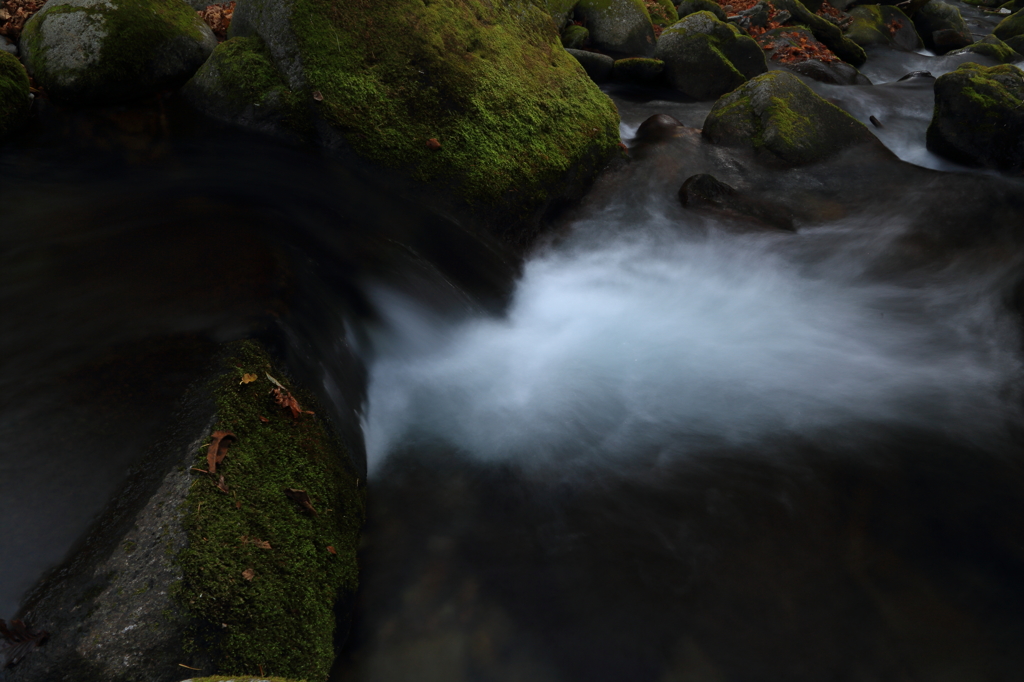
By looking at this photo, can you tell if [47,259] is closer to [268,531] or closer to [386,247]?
[386,247]

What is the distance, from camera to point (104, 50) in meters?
5.59

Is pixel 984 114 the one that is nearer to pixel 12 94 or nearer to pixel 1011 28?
pixel 12 94

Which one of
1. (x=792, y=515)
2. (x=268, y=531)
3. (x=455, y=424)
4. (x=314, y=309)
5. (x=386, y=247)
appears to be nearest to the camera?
(x=268, y=531)

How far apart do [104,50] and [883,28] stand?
53.6 feet

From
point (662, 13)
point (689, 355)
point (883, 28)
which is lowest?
point (689, 355)

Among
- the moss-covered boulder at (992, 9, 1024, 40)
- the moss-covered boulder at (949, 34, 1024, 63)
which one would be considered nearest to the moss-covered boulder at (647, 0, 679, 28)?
the moss-covered boulder at (949, 34, 1024, 63)

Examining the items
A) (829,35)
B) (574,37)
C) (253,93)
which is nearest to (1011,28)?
(829,35)

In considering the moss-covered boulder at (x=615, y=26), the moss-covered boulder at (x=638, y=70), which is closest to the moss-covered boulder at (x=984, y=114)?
the moss-covered boulder at (x=638, y=70)

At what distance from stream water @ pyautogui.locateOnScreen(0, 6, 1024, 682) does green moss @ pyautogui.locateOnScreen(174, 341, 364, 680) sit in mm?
259

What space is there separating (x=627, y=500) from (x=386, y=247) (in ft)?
9.00

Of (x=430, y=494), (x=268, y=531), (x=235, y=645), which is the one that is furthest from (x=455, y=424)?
(x=235, y=645)

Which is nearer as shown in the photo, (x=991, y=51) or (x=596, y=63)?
(x=596, y=63)

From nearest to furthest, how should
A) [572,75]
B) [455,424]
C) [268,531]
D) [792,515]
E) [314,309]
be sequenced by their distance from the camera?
[268,531] → [792,515] → [314,309] → [455,424] → [572,75]

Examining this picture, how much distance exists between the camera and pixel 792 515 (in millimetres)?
3475
